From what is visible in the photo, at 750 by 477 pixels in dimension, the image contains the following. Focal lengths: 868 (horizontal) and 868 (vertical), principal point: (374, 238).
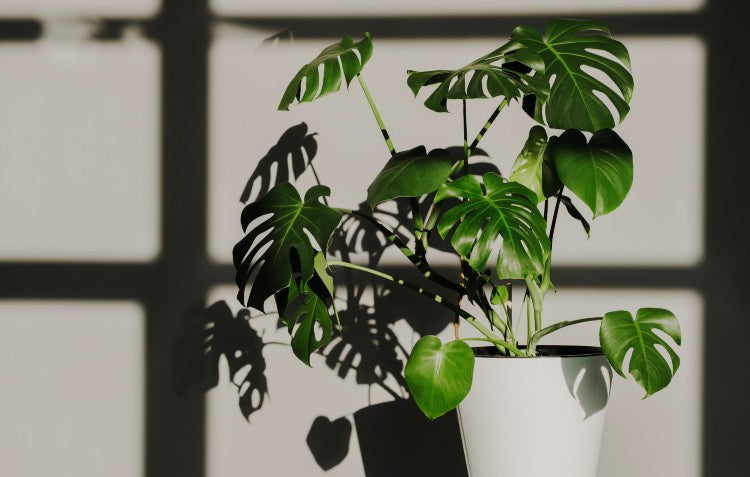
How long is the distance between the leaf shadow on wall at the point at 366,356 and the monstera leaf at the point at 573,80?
48 cm

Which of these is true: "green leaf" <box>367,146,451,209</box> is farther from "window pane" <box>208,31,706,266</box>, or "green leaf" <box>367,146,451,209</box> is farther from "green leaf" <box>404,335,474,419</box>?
"window pane" <box>208,31,706,266</box>

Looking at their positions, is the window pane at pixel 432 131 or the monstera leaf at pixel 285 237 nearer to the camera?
the monstera leaf at pixel 285 237

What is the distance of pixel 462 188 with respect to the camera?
1456 millimetres

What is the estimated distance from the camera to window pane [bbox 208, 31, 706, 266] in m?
1.98

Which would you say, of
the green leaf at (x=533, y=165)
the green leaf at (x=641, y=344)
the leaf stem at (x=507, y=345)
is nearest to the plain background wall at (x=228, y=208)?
the green leaf at (x=533, y=165)

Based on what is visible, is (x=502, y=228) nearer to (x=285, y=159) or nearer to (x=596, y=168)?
(x=596, y=168)

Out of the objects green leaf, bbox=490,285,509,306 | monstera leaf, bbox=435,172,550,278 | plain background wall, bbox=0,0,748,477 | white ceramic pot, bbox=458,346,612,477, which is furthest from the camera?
plain background wall, bbox=0,0,748,477

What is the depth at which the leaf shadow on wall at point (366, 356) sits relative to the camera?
1.99 metres

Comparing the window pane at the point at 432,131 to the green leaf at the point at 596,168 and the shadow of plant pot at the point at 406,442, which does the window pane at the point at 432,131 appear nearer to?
the shadow of plant pot at the point at 406,442

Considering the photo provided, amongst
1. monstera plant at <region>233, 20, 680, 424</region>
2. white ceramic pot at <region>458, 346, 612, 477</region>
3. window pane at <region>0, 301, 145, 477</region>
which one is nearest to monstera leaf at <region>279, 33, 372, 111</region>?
monstera plant at <region>233, 20, 680, 424</region>

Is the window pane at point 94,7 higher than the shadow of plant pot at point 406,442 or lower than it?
higher

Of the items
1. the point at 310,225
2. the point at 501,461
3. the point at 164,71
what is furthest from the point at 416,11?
the point at 501,461

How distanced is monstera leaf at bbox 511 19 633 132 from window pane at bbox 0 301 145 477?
110 cm

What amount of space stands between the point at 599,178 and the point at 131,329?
1190 millimetres
